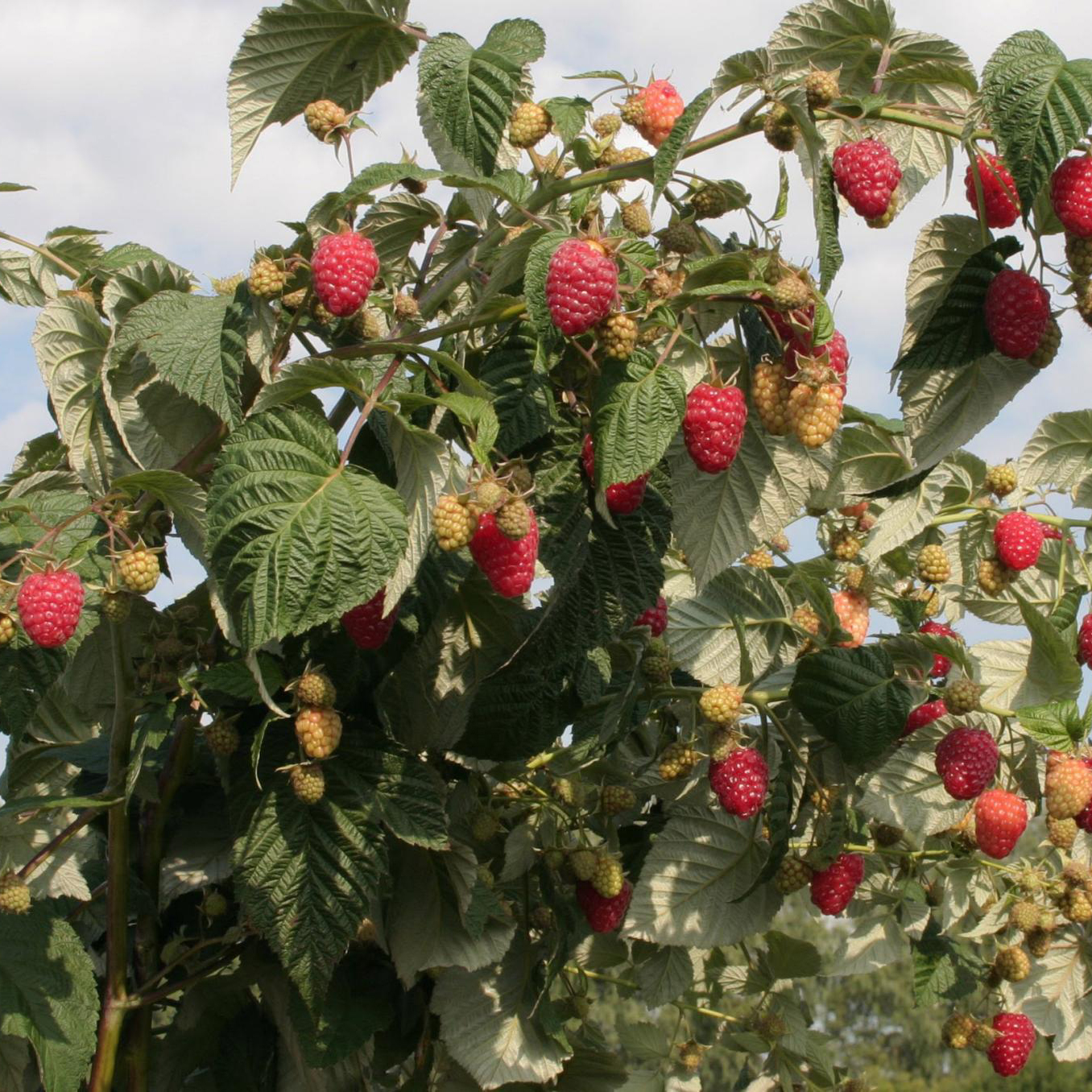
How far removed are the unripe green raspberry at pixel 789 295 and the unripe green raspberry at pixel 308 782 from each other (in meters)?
0.76

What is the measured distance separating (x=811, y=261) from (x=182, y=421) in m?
0.84

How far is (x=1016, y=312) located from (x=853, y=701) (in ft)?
2.03

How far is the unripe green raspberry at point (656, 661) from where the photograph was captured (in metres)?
2.11

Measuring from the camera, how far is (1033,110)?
4.86ft

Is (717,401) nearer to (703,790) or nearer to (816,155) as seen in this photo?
(816,155)

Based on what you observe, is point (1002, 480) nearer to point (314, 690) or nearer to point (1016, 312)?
point (1016, 312)

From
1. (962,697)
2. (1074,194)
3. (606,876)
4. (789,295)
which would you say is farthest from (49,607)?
(962,697)

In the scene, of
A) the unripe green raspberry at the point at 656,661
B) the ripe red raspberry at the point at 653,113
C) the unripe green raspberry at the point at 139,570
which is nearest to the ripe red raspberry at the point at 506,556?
the unripe green raspberry at the point at 139,570

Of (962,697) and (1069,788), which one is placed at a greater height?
(962,697)

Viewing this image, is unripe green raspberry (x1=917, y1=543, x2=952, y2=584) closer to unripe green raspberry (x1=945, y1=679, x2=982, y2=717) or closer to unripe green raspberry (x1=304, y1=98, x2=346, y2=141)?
unripe green raspberry (x1=945, y1=679, x2=982, y2=717)

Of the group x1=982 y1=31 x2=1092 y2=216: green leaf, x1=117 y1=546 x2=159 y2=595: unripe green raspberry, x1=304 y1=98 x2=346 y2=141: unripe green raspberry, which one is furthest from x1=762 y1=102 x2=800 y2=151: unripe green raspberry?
x1=117 y1=546 x2=159 y2=595: unripe green raspberry

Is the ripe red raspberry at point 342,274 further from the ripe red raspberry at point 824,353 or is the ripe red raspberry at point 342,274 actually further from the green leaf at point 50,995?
the green leaf at point 50,995

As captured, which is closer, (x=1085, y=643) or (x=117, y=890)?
(x=117, y=890)

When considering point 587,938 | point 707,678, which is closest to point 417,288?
point 707,678
